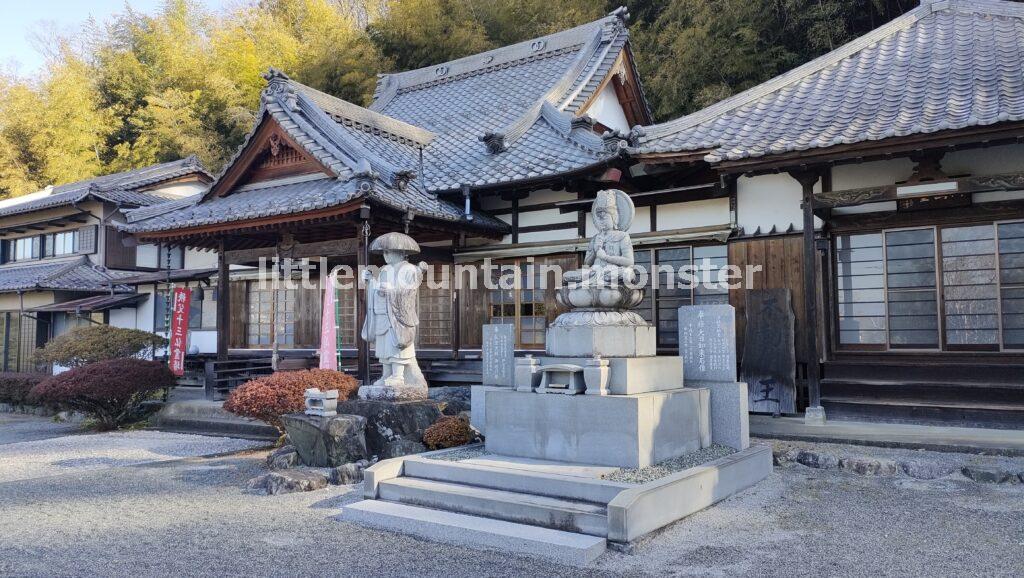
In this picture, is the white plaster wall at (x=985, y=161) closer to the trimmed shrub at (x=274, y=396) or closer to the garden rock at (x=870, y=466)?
the garden rock at (x=870, y=466)

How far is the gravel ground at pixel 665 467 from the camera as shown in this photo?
6617 mm

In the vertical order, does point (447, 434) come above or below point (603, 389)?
below

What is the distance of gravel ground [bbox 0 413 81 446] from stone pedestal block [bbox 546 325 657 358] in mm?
11581

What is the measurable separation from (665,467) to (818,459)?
104 inches

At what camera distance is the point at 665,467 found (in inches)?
282

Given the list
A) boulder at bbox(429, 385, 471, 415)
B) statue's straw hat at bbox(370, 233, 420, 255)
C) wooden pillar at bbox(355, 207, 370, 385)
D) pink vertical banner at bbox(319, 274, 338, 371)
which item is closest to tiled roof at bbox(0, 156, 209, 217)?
pink vertical banner at bbox(319, 274, 338, 371)

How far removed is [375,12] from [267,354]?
74.5 feet

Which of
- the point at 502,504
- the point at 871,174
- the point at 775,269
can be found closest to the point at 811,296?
the point at 775,269

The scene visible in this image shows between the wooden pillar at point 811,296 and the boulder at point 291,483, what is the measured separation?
6.88 meters

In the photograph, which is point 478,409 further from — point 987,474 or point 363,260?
point 987,474

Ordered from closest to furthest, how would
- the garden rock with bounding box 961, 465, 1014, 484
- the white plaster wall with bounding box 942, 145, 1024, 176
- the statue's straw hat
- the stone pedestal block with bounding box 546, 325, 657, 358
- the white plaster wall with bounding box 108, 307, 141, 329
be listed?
the garden rock with bounding box 961, 465, 1014, 484 < the stone pedestal block with bounding box 546, 325, 657, 358 < the white plaster wall with bounding box 942, 145, 1024, 176 < the statue's straw hat < the white plaster wall with bounding box 108, 307, 141, 329

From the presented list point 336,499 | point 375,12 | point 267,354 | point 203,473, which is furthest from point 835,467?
point 375,12

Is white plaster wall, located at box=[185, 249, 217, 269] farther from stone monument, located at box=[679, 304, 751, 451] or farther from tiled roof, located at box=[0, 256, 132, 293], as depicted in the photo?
stone monument, located at box=[679, 304, 751, 451]

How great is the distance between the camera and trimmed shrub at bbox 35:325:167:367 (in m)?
16.2
